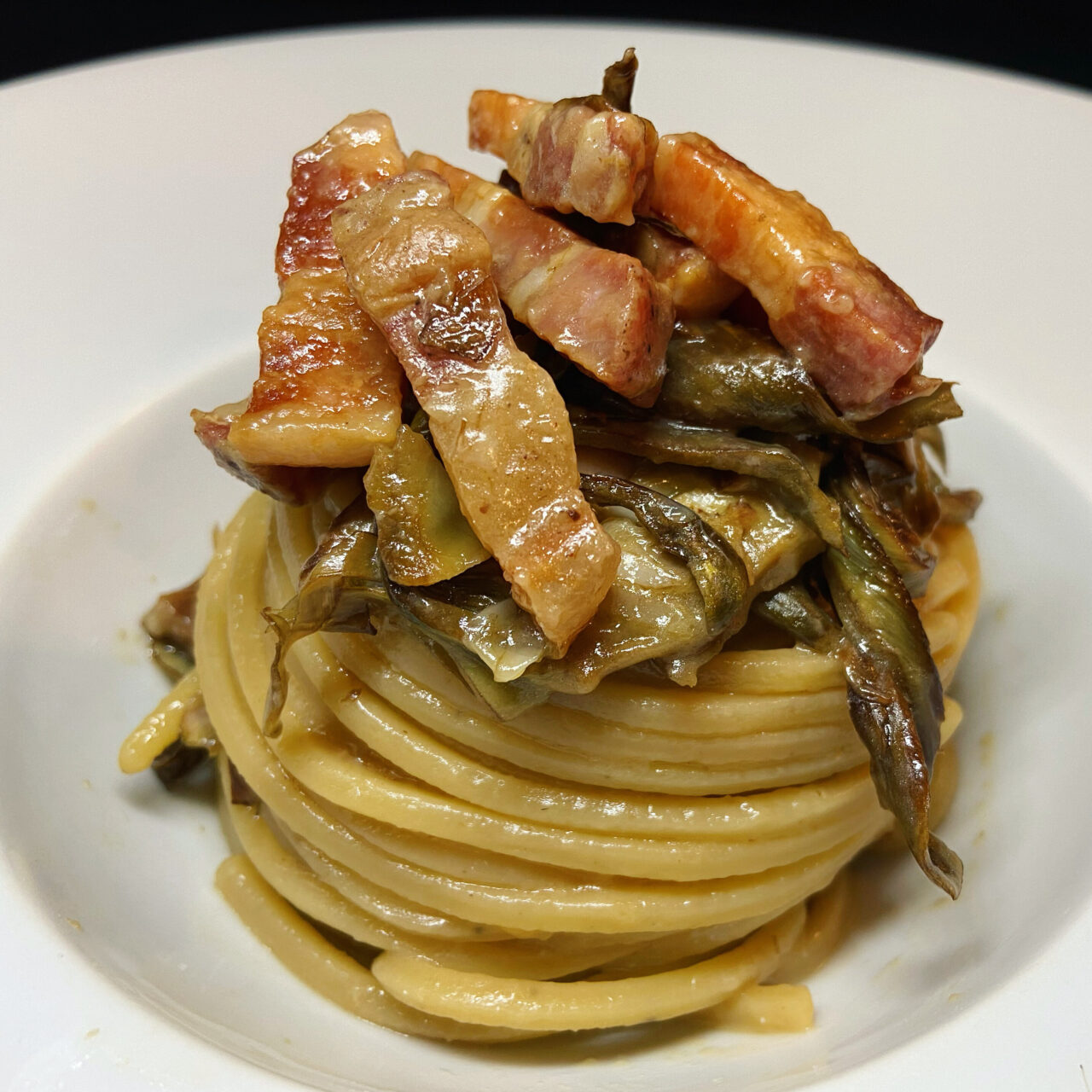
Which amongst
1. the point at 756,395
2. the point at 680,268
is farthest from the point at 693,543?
the point at 680,268

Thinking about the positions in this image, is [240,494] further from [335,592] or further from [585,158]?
[585,158]

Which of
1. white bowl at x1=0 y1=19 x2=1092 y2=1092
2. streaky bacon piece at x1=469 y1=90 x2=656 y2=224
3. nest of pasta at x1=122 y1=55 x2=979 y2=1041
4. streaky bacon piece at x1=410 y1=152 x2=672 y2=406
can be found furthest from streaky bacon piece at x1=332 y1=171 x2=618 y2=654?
white bowl at x1=0 y1=19 x2=1092 y2=1092

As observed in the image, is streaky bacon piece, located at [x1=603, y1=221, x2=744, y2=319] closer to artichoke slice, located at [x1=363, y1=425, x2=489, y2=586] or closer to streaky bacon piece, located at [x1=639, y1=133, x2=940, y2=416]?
streaky bacon piece, located at [x1=639, y1=133, x2=940, y2=416]

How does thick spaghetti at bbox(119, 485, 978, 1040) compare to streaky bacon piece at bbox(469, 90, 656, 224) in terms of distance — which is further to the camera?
thick spaghetti at bbox(119, 485, 978, 1040)

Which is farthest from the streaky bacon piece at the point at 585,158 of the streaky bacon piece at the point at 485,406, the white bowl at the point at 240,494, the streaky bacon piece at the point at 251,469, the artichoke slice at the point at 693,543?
the white bowl at the point at 240,494

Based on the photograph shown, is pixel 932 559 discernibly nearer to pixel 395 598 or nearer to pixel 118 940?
pixel 395 598
